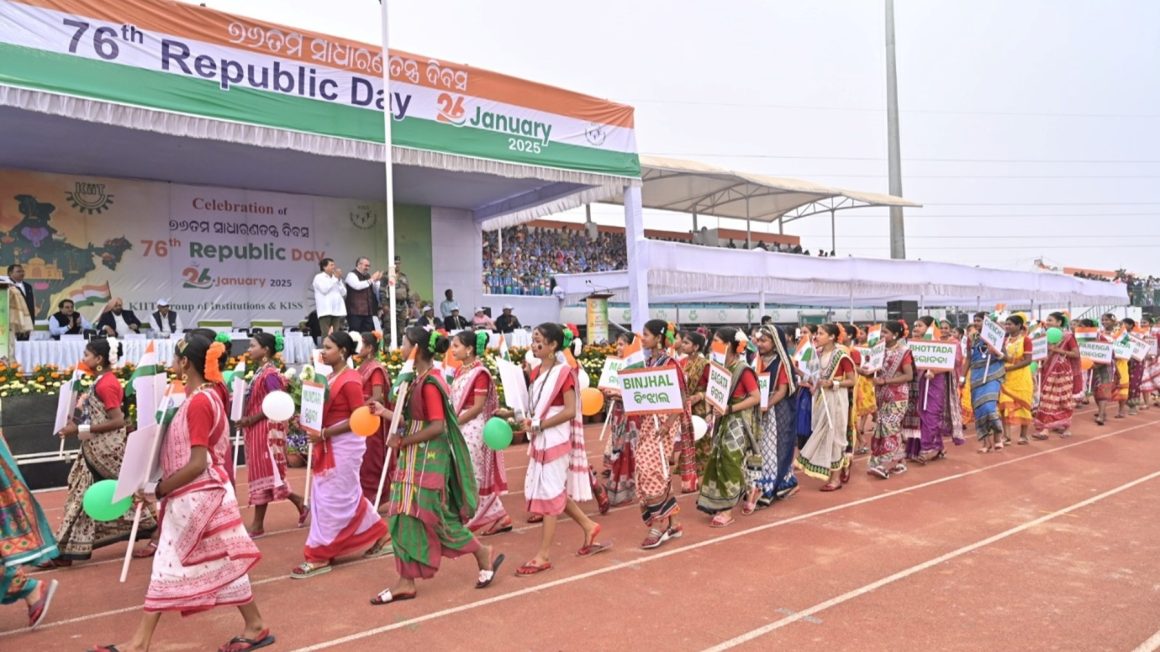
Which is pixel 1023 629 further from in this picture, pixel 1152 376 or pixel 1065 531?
pixel 1152 376

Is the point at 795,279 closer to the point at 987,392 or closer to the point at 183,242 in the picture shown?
the point at 987,392

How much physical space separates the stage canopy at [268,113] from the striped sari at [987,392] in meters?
7.29

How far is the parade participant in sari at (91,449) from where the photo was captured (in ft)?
18.8

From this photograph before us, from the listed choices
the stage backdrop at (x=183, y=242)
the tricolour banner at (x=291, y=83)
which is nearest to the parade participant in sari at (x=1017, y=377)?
the tricolour banner at (x=291, y=83)

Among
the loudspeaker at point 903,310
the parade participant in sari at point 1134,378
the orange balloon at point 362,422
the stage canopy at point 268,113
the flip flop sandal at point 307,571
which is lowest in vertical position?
the flip flop sandal at point 307,571

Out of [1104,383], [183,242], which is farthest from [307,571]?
[1104,383]

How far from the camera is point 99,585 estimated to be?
210 inches

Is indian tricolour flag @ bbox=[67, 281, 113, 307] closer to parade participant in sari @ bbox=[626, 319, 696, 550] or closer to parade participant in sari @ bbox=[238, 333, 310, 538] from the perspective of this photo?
parade participant in sari @ bbox=[238, 333, 310, 538]

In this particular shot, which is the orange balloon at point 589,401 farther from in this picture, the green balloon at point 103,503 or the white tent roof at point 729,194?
the white tent roof at point 729,194

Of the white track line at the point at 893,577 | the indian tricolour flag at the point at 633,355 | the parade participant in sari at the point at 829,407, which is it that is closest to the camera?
the white track line at the point at 893,577

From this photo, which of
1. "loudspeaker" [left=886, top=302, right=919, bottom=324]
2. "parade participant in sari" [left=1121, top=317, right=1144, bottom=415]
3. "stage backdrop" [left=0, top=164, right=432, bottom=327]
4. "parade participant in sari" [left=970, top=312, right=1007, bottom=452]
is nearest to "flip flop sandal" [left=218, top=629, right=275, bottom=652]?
"parade participant in sari" [left=970, top=312, right=1007, bottom=452]

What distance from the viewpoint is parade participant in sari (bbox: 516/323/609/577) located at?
210 inches

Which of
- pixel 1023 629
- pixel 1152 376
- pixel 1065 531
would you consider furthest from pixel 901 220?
pixel 1023 629

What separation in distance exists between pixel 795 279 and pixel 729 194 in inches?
324
